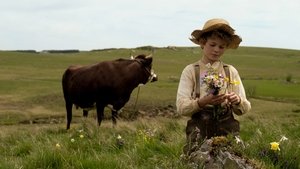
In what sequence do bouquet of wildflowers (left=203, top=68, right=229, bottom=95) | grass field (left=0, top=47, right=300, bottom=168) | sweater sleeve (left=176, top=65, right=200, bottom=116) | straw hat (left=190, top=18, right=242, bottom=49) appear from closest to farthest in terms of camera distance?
bouquet of wildflowers (left=203, top=68, right=229, bottom=95)
sweater sleeve (left=176, top=65, right=200, bottom=116)
straw hat (left=190, top=18, right=242, bottom=49)
grass field (left=0, top=47, right=300, bottom=168)

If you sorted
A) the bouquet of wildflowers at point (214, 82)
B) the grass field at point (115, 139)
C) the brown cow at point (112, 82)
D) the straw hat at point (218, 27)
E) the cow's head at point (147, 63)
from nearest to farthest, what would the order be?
1. the bouquet of wildflowers at point (214, 82)
2. the straw hat at point (218, 27)
3. the grass field at point (115, 139)
4. the brown cow at point (112, 82)
5. the cow's head at point (147, 63)

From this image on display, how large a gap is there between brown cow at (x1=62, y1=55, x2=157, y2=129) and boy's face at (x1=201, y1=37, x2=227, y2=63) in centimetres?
897

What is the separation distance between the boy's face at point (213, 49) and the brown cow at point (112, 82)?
8.97 m

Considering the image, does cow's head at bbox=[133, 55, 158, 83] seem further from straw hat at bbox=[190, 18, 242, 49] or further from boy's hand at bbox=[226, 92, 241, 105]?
boy's hand at bbox=[226, 92, 241, 105]

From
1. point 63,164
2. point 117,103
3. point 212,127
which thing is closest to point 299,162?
point 212,127

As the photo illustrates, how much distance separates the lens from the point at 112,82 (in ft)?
46.3

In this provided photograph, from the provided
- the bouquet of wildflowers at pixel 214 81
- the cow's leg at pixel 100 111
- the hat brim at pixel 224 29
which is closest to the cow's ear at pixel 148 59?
the cow's leg at pixel 100 111

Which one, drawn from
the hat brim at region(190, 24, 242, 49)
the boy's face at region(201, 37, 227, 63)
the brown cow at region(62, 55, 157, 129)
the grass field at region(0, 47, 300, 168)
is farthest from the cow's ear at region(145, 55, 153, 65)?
the boy's face at region(201, 37, 227, 63)

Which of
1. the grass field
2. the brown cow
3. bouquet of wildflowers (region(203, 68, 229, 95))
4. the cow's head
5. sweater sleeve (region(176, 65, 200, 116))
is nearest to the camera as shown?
bouquet of wildflowers (region(203, 68, 229, 95))

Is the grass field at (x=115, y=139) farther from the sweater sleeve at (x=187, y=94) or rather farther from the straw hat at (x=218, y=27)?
the straw hat at (x=218, y=27)

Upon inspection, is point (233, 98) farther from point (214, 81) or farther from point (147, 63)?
point (147, 63)

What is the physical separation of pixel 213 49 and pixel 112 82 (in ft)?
30.9

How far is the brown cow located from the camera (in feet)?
46.3

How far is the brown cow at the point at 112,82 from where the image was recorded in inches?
555
